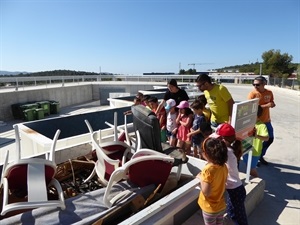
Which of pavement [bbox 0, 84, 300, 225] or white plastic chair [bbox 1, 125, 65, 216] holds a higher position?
white plastic chair [bbox 1, 125, 65, 216]

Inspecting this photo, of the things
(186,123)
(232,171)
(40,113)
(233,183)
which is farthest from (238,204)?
(40,113)

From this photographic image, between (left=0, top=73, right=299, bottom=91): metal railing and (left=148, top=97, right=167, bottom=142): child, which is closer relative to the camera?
(left=148, top=97, right=167, bottom=142): child

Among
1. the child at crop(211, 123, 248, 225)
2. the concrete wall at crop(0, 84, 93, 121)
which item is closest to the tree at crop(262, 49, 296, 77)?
the concrete wall at crop(0, 84, 93, 121)

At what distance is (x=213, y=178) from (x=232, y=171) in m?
0.41

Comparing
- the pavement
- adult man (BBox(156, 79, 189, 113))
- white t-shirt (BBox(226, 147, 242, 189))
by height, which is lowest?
the pavement

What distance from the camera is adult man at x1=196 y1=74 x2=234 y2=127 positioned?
3.28 meters

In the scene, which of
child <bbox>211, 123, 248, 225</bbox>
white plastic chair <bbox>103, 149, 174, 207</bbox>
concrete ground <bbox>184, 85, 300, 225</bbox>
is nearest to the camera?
white plastic chair <bbox>103, 149, 174, 207</bbox>

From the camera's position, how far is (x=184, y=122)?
3844 mm

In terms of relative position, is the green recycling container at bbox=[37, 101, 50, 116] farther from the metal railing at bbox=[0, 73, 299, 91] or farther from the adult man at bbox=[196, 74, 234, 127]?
the adult man at bbox=[196, 74, 234, 127]

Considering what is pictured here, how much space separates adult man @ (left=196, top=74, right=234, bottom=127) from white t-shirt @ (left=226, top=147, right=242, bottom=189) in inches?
44.9

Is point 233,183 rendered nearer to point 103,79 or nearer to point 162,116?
point 162,116

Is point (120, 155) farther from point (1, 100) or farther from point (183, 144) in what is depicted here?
point (1, 100)

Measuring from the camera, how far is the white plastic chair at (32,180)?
1880 millimetres

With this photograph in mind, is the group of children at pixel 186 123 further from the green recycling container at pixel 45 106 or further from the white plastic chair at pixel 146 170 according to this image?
the green recycling container at pixel 45 106
